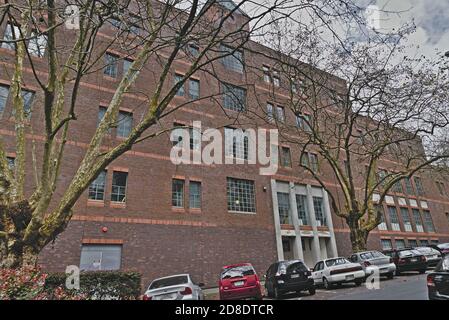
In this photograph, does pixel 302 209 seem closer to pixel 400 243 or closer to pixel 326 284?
pixel 326 284

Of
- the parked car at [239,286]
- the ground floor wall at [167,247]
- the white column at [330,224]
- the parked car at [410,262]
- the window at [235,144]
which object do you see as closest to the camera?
the parked car at [239,286]

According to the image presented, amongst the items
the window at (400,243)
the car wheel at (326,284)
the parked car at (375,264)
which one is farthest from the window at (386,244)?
the car wheel at (326,284)

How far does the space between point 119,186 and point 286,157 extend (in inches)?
573

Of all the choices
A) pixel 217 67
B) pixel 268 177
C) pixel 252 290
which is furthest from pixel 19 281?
pixel 217 67

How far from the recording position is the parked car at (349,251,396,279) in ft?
45.1

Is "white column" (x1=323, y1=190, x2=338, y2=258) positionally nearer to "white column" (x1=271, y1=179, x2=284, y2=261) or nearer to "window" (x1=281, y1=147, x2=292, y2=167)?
"window" (x1=281, y1=147, x2=292, y2=167)

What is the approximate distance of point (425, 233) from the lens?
112 ft

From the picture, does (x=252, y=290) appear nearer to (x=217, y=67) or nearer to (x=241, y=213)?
(x=241, y=213)

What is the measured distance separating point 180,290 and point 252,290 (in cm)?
381

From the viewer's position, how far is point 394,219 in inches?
1260

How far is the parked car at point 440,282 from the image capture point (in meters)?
6.22

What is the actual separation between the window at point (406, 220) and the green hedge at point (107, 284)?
104 ft

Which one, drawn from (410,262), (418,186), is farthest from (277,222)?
(418,186)

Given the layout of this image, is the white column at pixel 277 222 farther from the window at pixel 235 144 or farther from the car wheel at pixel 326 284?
the car wheel at pixel 326 284
